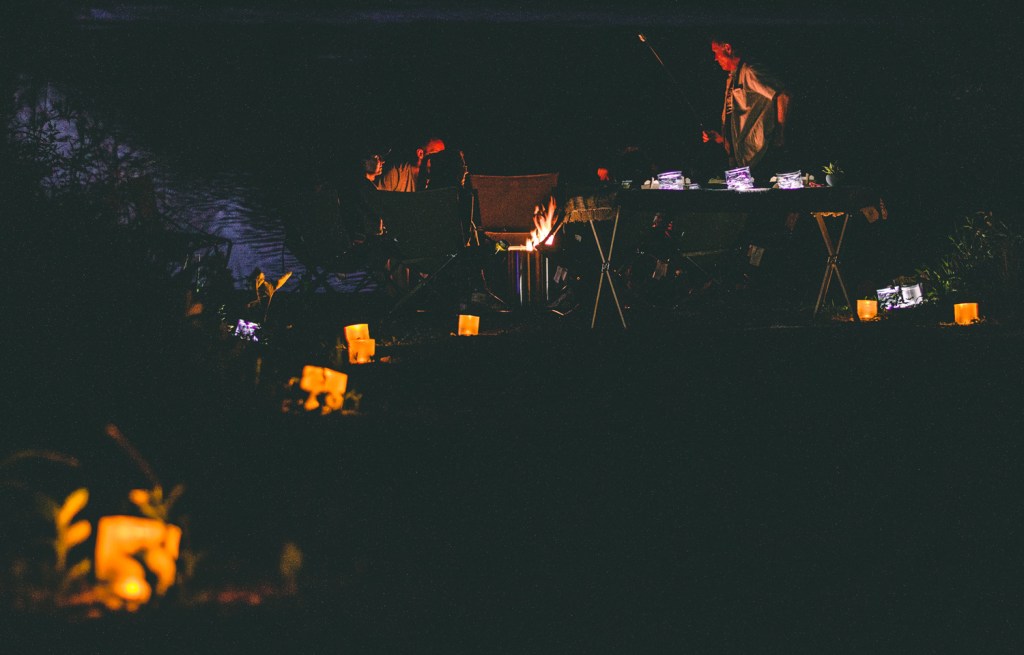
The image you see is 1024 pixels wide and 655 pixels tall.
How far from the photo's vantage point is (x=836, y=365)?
3217 mm

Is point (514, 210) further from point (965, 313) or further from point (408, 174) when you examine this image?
point (965, 313)

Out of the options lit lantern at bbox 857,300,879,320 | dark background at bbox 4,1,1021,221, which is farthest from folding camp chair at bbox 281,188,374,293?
lit lantern at bbox 857,300,879,320

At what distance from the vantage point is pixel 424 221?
496cm

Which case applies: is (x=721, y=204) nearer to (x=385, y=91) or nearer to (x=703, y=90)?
(x=703, y=90)

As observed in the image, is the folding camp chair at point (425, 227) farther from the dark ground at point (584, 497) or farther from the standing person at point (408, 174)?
the dark ground at point (584, 497)

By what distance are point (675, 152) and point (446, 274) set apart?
8.86 feet

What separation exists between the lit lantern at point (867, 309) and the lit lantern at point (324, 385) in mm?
3147

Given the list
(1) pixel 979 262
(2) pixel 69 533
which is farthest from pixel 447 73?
(2) pixel 69 533

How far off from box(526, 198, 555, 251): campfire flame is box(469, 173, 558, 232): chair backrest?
0.03 metres

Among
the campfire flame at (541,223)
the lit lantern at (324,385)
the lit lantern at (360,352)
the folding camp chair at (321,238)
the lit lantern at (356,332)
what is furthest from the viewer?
the folding camp chair at (321,238)

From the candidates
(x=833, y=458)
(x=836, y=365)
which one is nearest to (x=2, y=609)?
(x=833, y=458)

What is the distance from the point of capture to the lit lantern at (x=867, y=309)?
475cm

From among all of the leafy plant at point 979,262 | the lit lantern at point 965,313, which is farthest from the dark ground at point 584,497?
the leafy plant at point 979,262

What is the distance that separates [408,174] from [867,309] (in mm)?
3215
